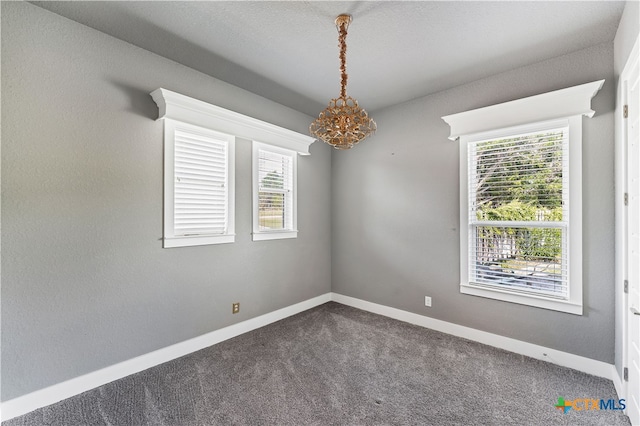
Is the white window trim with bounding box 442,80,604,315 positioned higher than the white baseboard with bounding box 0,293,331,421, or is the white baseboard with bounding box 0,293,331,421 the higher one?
the white window trim with bounding box 442,80,604,315

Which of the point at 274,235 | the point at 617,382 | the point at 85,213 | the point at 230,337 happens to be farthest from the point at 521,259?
the point at 85,213

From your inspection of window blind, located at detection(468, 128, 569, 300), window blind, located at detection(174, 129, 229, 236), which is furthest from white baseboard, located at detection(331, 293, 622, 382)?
window blind, located at detection(174, 129, 229, 236)

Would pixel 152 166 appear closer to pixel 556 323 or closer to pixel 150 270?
pixel 150 270

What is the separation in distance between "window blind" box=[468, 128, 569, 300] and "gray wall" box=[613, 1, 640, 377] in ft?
1.19

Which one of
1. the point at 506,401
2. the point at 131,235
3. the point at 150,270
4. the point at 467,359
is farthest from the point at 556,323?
the point at 131,235

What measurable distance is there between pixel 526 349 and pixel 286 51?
3570 millimetres

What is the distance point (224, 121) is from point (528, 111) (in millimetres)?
2986

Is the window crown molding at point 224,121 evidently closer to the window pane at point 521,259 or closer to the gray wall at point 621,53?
the window pane at point 521,259

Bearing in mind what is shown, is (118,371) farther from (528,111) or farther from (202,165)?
(528,111)

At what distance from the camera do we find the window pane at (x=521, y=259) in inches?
103

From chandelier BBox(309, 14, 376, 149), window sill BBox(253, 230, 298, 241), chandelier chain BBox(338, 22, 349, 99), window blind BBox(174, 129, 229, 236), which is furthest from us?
window sill BBox(253, 230, 298, 241)

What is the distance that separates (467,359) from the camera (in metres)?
2.64

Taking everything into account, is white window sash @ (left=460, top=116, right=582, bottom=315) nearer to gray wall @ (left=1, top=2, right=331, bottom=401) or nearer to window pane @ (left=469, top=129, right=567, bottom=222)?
window pane @ (left=469, top=129, right=567, bottom=222)

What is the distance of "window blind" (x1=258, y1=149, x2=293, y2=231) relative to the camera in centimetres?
350
